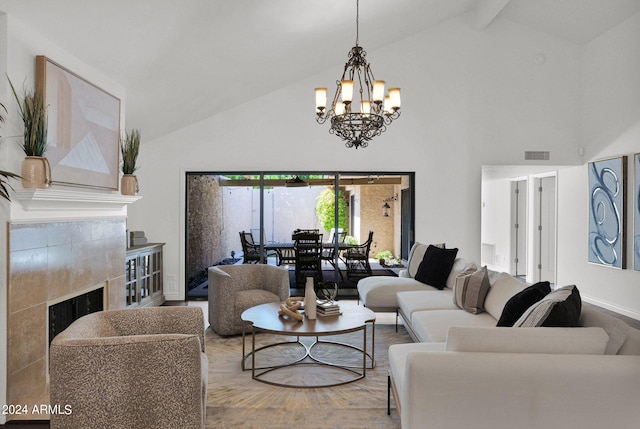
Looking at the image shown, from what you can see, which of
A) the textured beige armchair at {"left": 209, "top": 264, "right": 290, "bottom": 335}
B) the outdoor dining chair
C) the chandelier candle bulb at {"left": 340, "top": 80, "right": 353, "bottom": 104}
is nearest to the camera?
the chandelier candle bulb at {"left": 340, "top": 80, "right": 353, "bottom": 104}

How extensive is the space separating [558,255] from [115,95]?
6909 millimetres

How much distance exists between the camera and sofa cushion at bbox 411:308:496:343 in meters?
3.49

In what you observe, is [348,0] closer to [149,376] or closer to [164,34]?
[164,34]

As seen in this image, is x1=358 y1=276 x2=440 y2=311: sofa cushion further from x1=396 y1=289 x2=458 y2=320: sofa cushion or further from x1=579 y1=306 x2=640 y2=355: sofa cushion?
x1=579 y1=306 x2=640 y2=355: sofa cushion

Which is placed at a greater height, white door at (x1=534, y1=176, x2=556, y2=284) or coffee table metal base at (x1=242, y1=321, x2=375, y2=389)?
white door at (x1=534, y1=176, x2=556, y2=284)

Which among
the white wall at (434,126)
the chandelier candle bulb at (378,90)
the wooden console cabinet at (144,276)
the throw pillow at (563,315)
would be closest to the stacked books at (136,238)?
the wooden console cabinet at (144,276)

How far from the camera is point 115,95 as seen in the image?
4.29 metres

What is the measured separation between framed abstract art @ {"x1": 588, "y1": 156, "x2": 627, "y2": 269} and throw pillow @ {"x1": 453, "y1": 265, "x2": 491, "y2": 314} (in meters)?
3.24

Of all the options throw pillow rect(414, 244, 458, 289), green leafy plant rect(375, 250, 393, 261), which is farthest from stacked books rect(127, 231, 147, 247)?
green leafy plant rect(375, 250, 393, 261)

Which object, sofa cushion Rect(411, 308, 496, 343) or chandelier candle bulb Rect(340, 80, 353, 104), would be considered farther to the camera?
chandelier candle bulb Rect(340, 80, 353, 104)

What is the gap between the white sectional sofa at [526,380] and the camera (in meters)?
2.17

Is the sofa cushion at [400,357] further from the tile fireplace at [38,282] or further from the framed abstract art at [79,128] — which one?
the framed abstract art at [79,128]

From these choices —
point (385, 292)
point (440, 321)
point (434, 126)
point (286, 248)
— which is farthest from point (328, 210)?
point (440, 321)

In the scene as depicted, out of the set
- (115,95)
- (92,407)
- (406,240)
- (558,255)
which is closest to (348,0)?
(115,95)
